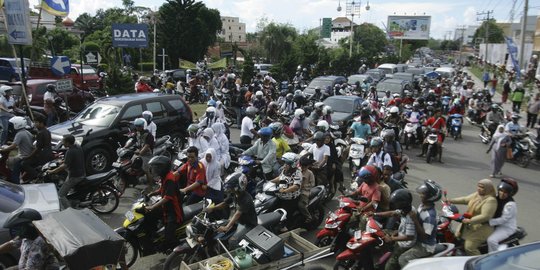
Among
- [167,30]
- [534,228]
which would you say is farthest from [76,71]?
[167,30]

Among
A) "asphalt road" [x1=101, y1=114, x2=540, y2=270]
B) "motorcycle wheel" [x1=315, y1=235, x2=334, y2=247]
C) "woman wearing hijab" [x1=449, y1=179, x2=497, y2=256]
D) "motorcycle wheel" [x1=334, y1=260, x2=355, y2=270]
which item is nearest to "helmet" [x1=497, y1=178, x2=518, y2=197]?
"woman wearing hijab" [x1=449, y1=179, x2=497, y2=256]

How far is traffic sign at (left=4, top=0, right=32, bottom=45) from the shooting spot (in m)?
11.3

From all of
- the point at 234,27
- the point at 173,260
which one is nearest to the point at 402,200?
the point at 173,260

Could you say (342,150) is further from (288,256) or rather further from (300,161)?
(288,256)

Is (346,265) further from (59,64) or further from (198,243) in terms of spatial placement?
(59,64)

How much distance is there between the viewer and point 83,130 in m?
9.89

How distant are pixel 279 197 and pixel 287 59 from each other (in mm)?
26146

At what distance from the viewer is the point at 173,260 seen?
18.2 feet

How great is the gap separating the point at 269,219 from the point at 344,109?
371 inches

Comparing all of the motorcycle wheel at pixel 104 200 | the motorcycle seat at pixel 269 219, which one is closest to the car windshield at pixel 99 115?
the motorcycle wheel at pixel 104 200

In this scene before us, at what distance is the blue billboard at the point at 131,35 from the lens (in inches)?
851

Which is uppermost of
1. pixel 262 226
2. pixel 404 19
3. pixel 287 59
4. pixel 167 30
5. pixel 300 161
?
pixel 404 19

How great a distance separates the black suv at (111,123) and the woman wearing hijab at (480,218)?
779 centimetres

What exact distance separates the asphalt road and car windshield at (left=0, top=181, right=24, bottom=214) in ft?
5.95
